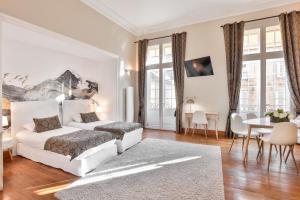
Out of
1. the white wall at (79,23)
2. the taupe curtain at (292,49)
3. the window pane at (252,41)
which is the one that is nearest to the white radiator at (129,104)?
the white wall at (79,23)

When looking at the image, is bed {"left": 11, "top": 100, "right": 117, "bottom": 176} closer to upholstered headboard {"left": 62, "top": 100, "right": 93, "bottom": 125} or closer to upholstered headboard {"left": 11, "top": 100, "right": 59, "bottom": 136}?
upholstered headboard {"left": 11, "top": 100, "right": 59, "bottom": 136}

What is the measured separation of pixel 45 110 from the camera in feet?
14.0

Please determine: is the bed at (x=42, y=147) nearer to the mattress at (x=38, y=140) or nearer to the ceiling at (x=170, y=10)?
the mattress at (x=38, y=140)

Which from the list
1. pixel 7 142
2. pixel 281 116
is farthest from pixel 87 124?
pixel 281 116

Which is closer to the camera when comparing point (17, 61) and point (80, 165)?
point (80, 165)

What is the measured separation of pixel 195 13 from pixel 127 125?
12.8 feet

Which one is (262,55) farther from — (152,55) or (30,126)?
(30,126)

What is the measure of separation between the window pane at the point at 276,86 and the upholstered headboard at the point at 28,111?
18.8 feet

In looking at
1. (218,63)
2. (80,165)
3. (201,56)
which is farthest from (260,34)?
(80,165)

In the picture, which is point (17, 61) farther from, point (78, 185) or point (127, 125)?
point (78, 185)

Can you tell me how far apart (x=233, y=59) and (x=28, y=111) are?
544cm

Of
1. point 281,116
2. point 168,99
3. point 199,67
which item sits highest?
point 199,67

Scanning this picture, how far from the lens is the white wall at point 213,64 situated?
209 inches

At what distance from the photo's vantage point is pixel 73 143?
282 cm
